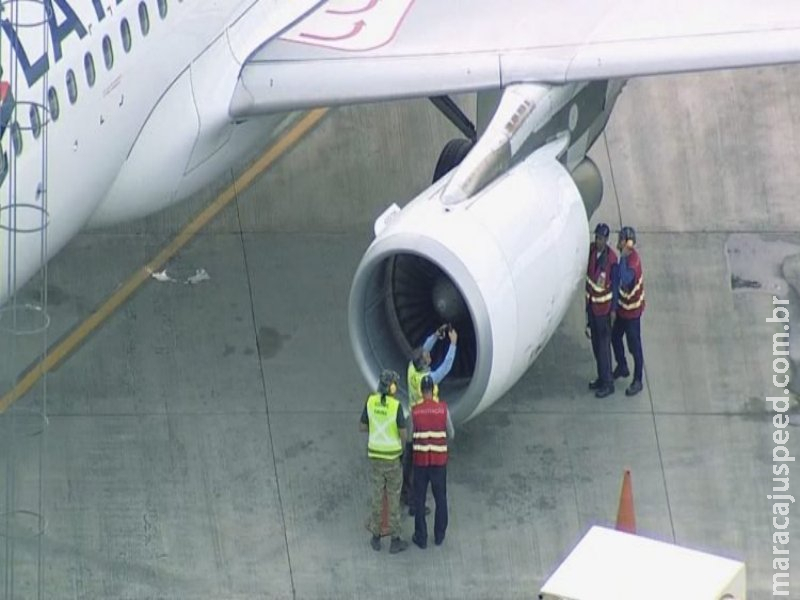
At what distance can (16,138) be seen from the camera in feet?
44.5

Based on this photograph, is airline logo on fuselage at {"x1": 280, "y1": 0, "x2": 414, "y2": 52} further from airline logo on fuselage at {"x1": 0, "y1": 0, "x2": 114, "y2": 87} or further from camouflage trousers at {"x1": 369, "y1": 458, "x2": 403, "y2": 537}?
camouflage trousers at {"x1": 369, "y1": 458, "x2": 403, "y2": 537}

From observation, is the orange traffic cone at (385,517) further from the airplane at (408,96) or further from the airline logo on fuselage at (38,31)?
the airline logo on fuselage at (38,31)

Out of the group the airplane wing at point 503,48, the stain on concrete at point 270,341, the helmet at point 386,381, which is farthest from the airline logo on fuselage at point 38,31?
the stain on concrete at point 270,341

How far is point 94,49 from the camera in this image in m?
14.4

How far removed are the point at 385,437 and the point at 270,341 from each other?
285 centimetres

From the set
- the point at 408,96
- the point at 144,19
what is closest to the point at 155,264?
the point at 408,96

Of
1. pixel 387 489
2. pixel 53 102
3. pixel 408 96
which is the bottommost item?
pixel 387 489

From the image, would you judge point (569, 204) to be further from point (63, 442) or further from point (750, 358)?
point (63, 442)

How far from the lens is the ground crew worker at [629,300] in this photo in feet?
53.7

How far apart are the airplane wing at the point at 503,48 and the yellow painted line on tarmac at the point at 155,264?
91 cm

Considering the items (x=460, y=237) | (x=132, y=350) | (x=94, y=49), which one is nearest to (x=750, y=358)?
(x=460, y=237)

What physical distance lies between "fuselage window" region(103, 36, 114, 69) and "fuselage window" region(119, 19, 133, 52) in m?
0.19

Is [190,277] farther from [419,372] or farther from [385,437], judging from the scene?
[385,437]

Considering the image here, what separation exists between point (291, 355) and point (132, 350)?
4.07 feet
